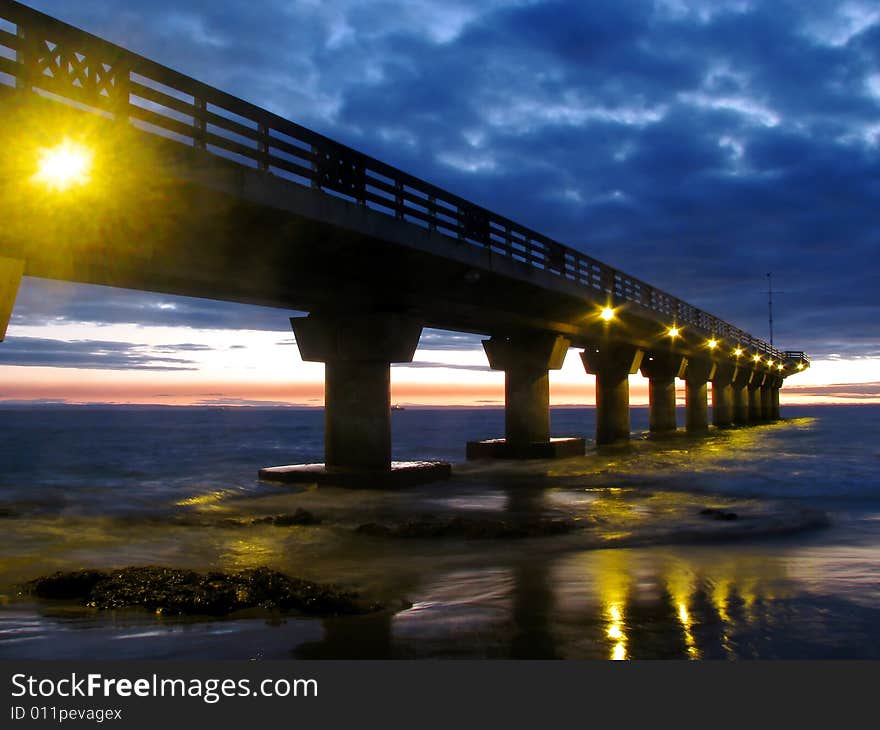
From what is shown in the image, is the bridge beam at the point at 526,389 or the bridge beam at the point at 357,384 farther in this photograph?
the bridge beam at the point at 526,389

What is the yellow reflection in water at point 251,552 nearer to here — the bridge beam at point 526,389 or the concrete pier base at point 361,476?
the concrete pier base at point 361,476

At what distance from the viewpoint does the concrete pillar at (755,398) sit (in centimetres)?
8595

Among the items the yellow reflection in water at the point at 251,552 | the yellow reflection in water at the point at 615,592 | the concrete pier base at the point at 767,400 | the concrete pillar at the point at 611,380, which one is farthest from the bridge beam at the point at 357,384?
the concrete pier base at the point at 767,400

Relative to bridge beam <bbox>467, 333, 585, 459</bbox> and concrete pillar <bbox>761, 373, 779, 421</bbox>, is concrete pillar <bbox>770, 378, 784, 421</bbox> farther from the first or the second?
bridge beam <bbox>467, 333, 585, 459</bbox>

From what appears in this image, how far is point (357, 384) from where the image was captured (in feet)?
64.7

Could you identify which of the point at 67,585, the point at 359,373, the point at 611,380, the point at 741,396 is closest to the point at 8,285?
the point at 67,585

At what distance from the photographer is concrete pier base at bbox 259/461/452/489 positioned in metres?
19.2

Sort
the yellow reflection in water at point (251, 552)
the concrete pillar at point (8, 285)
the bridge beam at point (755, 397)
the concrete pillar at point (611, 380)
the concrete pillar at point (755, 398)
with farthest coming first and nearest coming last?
the concrete pillar at point (755, 398)
the bridge beam at point (755, 397)
the concrete pillar at point (611, 380)
the concrete pillar at point (8, 285)
the yellow reflection in water at point (251, 552)

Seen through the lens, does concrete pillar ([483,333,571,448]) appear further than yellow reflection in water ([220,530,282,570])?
Yes

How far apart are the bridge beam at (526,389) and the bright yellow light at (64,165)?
67.6 ft

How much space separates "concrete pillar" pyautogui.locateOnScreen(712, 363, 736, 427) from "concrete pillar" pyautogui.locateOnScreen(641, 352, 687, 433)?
1600 centimetres

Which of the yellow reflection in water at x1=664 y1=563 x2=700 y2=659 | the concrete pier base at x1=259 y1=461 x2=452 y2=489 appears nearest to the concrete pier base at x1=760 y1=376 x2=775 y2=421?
the concrete pier base at x1=259 y1=461 x2=452 y2=489

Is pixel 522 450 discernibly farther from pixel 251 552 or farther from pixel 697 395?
pixel 697 395

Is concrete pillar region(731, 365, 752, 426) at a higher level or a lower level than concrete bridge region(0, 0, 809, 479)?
lower
